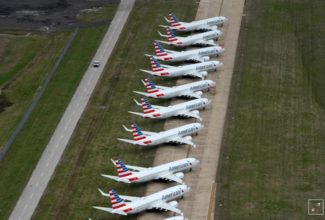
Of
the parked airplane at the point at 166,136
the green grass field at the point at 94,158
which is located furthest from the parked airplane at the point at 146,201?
the parked airplane at the point at 166,136

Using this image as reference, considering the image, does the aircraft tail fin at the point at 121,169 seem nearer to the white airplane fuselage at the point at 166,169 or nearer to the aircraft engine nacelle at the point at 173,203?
the white airplane fuselage at the point at 166,169

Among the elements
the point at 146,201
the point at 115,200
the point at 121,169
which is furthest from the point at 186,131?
the point at 115,200

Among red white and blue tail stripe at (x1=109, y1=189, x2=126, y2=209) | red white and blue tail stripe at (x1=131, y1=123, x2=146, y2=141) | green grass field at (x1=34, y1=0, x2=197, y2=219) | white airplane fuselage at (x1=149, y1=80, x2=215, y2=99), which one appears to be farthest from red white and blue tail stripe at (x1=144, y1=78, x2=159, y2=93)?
red white and blue tail stripe at (x1=109, y1=189, x2=126, y2=209)

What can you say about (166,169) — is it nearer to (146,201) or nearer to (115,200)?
(146,201)

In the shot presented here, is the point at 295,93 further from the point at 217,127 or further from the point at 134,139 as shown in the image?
the point at 134,139

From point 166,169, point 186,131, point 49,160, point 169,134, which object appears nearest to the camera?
point 166,169
